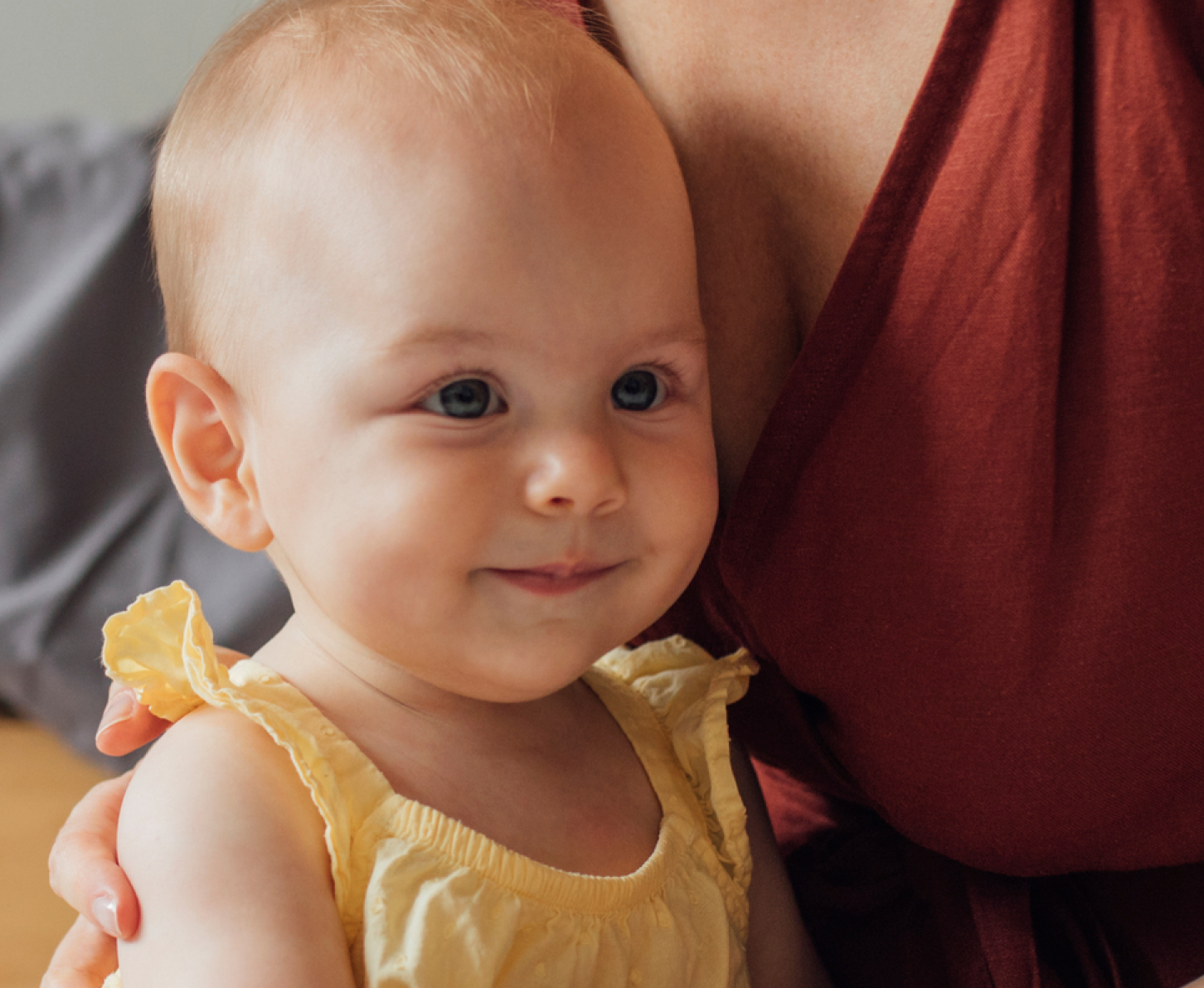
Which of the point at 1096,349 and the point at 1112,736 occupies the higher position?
the point at 1096,349

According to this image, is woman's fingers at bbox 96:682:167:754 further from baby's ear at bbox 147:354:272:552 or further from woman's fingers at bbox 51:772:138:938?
baby's ear at bbox 147:354:272:552

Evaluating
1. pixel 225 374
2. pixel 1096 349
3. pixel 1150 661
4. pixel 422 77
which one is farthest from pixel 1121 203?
pixel 225 374

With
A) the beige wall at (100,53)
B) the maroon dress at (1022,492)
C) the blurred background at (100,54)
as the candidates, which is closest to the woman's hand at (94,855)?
the maroon dress at (1022,492)

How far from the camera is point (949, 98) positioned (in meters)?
0.64

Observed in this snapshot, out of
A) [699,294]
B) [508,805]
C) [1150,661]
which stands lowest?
[508,805]

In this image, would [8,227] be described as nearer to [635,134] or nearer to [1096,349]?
[635,134]

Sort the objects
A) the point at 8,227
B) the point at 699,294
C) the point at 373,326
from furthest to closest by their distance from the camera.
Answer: the point at 8,227 → the point at 699,294 → the point at 373,326

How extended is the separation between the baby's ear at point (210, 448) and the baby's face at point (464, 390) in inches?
1.0

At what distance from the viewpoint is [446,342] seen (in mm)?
604

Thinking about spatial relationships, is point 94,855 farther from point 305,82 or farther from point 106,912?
point 305,82

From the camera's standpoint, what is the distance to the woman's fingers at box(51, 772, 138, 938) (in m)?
0.60

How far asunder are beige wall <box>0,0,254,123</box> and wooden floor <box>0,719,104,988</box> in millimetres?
1012

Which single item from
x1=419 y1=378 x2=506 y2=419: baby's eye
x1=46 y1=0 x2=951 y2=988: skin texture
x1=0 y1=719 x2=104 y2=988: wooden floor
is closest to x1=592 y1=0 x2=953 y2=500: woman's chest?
x1=46 y1=0 x2=951 y2=988: skin texture

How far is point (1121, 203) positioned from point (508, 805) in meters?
0.45
